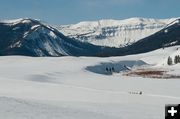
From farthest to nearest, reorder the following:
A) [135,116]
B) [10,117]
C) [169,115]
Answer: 1. [135,116]
2. [10,117]
3. [169,115]

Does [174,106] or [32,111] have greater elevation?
[174,106]

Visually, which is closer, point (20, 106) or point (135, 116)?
point (20, 106)

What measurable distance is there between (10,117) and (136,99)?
1907 centimetres

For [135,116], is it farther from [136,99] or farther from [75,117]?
[136,99]

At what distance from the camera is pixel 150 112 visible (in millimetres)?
22688

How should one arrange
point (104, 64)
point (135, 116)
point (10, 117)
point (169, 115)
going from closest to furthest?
point (169, 115) < point (10, 117) < point (135, 116) < point (104, 64)

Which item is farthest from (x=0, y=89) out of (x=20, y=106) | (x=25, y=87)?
(x=20, y=106)

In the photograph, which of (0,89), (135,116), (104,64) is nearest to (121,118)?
(135,116)

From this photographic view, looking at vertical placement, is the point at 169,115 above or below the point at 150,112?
above

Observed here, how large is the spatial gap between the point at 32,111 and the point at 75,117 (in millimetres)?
2668

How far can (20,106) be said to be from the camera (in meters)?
18.7

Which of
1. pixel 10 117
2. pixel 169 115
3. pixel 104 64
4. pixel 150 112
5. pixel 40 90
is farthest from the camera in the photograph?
pixel 104 64

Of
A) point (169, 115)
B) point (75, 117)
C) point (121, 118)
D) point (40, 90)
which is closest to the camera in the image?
point (169, 115)

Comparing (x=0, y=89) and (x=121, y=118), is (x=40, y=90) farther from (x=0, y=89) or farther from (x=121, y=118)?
(x=121, y=118)
